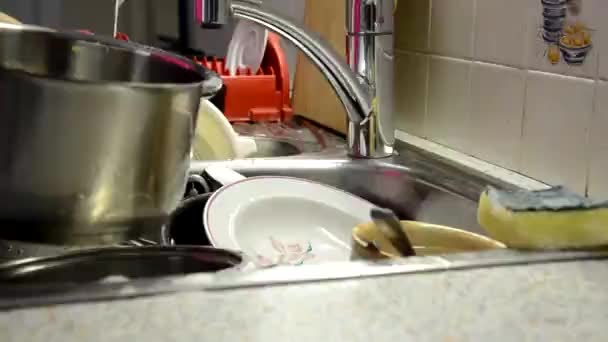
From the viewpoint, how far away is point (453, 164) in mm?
900

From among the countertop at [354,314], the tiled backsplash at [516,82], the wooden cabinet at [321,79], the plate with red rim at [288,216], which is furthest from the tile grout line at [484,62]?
the countertop at [354,314]

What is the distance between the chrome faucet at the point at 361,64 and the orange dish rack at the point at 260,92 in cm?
37

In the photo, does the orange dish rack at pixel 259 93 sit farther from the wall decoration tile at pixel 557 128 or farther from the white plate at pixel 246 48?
the wall decoration tile at pixel 557 128

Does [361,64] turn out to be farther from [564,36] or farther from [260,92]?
[260,92]

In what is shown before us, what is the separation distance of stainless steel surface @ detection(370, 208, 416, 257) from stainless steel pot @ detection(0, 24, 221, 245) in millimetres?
155

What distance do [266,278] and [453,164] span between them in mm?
505

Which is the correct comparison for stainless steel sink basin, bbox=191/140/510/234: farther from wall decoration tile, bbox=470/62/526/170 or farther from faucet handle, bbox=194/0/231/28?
faucet handle, bbox=194/0/231/28

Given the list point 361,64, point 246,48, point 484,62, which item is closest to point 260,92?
point 246,48

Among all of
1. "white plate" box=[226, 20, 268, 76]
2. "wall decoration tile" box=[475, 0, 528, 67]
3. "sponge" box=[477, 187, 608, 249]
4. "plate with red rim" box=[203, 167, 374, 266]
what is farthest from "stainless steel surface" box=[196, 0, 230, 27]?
"white plate" box=[226, 20, 268, 76]

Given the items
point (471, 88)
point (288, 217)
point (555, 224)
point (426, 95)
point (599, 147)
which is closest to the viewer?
point (555, 224)

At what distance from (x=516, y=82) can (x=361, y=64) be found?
20cm

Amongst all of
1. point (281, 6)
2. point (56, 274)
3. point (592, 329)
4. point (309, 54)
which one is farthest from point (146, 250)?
point (281, 6)

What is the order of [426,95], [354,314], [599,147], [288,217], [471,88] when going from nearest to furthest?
[354,314], [599,147], [288,217], [471,88], [426,95]

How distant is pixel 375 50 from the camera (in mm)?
944
